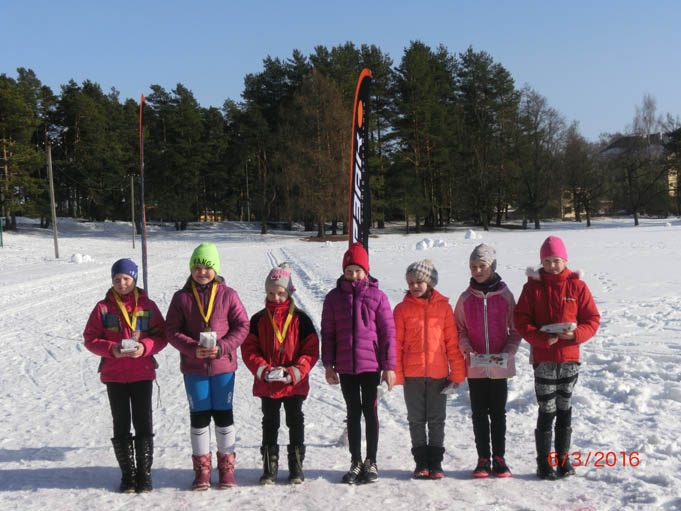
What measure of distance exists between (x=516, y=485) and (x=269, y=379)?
1.76 m

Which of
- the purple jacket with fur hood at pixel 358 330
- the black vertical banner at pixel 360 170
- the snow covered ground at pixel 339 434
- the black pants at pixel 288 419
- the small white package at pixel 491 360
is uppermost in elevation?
the black vertical banner at pixel 360 170

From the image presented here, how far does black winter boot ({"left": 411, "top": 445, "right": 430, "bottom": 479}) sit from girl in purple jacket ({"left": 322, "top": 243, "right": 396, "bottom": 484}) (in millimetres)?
275

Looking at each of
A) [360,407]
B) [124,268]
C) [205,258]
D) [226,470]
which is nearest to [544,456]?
[360,407]

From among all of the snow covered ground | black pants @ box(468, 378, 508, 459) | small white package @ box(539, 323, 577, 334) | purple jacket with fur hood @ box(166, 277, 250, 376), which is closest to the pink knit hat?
small white package @ box(539, 323, 577, 334)

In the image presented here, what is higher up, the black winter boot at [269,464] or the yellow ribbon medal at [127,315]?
the yellow ribbon medal at [127,315]

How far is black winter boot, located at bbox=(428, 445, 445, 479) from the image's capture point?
3754mm

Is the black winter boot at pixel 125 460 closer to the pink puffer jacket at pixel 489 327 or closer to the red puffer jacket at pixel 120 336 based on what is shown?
the red puffer jacket at pixel 120 336

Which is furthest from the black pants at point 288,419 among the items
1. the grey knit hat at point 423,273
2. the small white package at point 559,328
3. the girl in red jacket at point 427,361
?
the small white package at point 559,328

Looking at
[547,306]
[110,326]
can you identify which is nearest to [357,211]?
[547,306]

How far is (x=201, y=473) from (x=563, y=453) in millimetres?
2453

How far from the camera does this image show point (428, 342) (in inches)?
151

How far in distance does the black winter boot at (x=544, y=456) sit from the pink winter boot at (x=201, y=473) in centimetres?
223

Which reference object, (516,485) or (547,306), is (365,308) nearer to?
(547,306)
